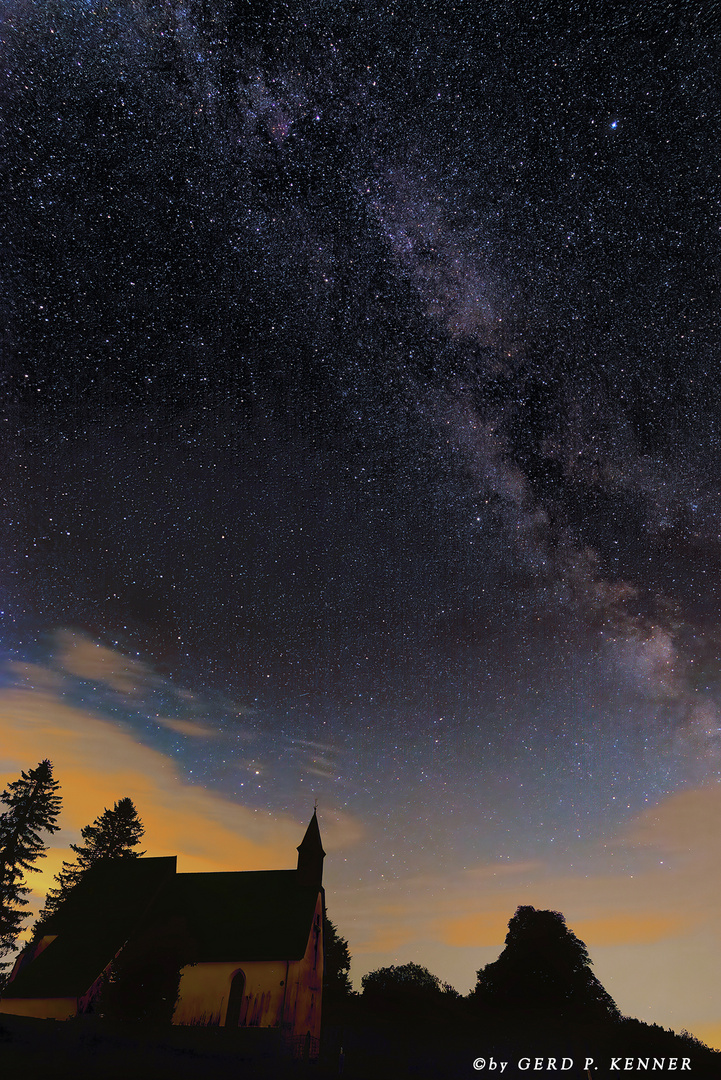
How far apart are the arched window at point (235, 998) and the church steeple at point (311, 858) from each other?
858 cm

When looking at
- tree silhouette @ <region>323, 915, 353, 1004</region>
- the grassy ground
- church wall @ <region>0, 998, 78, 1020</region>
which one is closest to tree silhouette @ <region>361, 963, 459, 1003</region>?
tree silhouette @ <region>323, 915, 353, 1004</region>

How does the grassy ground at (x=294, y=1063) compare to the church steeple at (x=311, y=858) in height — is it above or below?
below

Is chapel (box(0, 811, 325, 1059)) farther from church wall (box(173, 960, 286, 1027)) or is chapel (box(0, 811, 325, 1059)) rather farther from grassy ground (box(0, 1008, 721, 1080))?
grassy ground (box(0, 1008, 721, 1080))

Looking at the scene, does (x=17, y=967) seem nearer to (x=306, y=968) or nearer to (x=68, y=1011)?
(x=68, y=1011)

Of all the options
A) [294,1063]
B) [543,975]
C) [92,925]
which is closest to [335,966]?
[543,975]

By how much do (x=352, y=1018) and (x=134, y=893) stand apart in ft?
63.5

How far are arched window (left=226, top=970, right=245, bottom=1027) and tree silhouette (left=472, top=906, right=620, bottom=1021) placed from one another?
29.6m

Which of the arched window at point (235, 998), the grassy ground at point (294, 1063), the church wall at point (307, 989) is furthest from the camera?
the church wall at point (307, 989)

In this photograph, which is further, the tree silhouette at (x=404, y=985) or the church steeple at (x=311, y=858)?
the tree silhouette at (x=404, y=985)

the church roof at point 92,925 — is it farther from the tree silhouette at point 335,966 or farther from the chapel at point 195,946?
the tree silhouette at point 335,966

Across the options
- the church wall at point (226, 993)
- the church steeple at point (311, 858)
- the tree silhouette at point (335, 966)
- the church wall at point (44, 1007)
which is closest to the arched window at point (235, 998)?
the church wall at point (226, 993)

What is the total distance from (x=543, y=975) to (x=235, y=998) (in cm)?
3200

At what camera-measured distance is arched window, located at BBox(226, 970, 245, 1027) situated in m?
28.4

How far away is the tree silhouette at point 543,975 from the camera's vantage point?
47.0 meters
